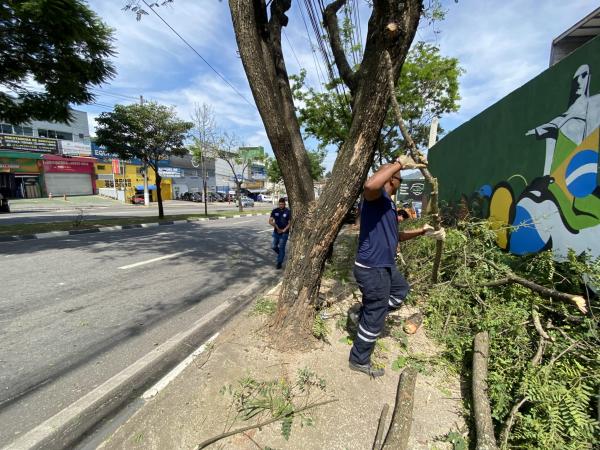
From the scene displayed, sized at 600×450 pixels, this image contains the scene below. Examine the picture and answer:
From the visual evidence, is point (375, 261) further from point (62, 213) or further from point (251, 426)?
point (62, 213)

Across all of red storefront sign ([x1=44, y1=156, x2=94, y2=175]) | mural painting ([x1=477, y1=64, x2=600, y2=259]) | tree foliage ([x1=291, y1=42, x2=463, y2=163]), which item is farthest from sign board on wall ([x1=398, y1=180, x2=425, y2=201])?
red storefront sign ([x1=44, y1=156, x2=94, y2=175])

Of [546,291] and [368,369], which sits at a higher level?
[546,291]

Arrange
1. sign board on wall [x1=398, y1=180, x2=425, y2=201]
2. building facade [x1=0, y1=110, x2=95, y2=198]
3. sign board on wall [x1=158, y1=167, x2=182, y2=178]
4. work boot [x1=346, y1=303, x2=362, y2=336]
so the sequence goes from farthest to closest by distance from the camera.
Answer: sign board on wall [x1=158, y1=167, x2=182, y2=178], building facade [x1=0, y1=110, x2=95, y2=198], sign board on wall [x1=398, y1=180, x2=425, y2=201], work boot [x1=346, y1=303, x2=362, y2=336]

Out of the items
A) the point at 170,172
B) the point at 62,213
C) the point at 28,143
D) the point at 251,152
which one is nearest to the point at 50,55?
the point at 62,213

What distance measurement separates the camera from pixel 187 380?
2.52 metres

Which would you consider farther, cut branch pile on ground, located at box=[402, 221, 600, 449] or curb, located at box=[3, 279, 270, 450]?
curb, located at box=[3, 279, 270, 450]

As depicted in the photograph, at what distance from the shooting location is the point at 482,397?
216cm

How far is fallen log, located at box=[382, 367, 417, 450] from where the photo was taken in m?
1.96

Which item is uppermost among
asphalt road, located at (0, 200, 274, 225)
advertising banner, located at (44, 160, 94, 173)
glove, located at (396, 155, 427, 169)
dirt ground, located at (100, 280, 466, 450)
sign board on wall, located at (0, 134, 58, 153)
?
sign board on wall, located at (0, 134, 58, 153)

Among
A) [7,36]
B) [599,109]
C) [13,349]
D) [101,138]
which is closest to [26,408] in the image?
[13,349]

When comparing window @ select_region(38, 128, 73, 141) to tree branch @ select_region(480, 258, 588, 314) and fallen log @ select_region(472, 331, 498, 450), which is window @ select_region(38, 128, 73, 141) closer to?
tree branch @ select_region(480, 258, 588, 314)

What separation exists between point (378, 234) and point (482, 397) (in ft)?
4.56

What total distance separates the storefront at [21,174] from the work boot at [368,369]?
36795 millimetres

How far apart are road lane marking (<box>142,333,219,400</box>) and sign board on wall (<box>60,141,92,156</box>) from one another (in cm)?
3718
